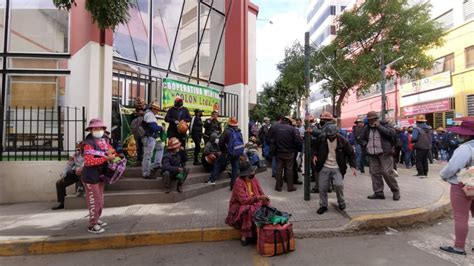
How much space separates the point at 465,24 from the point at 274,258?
89.9ft

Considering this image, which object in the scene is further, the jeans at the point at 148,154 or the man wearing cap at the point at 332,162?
the jeans at the point at 148,154

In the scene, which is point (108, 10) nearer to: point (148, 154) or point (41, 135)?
point (148, 154)

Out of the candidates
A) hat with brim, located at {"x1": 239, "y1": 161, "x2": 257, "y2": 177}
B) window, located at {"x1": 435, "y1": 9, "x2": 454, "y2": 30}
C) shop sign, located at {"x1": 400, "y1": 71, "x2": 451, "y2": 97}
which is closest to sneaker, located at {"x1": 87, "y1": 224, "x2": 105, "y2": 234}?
hat with brim, located at {"x1": 239, "y1": 161, "x2": 257, "y2": 177}

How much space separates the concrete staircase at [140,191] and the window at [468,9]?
983 inches

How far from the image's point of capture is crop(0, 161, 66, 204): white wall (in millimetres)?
7887

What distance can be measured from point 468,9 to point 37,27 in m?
27.3

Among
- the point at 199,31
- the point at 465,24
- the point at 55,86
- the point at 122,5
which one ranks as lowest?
the point at 55,86

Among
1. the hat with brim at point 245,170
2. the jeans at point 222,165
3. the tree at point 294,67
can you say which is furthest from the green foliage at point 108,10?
the tree at point 294,67

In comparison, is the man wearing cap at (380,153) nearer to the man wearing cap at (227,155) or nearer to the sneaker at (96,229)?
the man wearing cap at (227,155)

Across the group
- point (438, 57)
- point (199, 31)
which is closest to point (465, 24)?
point (438, 57)

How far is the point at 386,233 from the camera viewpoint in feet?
17.6

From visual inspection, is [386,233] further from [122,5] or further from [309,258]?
[122,5]

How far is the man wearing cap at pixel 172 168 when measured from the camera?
7184 mm

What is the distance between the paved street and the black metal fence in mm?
1309
